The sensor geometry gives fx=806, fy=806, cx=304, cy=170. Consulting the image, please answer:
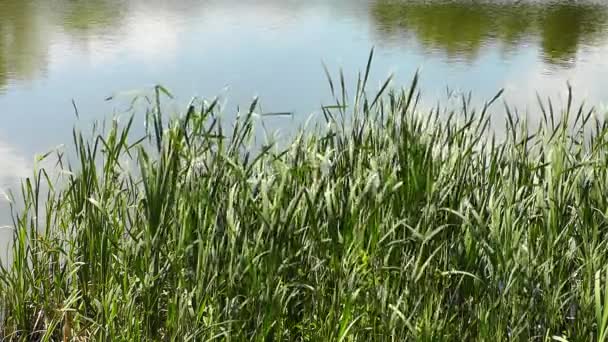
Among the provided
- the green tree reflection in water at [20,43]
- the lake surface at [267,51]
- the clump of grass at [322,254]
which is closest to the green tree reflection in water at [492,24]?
the lake surface at [267,51]

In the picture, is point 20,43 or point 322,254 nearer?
point 322,254

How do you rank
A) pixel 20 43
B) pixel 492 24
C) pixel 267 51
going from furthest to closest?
1. pixel 492 24
2. pixel 20 43
3. pixel 267 51

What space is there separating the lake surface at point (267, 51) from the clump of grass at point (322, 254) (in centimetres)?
106

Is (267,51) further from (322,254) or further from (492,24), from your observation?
(322,254)

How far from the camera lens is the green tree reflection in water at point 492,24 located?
6527mm

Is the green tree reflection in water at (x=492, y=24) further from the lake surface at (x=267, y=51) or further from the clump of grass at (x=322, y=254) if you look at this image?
the clump of grass at (x=322, y=254)

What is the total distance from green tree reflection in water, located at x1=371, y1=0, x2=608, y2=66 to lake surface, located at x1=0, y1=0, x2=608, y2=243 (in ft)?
0.06

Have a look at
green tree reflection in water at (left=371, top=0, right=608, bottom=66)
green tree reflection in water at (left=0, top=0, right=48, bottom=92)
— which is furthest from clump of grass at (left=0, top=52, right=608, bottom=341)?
green tree reflection in water at (left=371, top=0, right=608, bottom=66)

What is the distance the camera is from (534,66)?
5828 mm

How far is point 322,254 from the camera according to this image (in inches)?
74.5

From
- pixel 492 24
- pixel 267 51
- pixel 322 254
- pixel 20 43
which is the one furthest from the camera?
pixel 492 24

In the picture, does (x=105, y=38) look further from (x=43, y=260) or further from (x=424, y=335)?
(x=424, y=335)

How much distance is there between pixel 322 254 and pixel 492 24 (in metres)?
6.09

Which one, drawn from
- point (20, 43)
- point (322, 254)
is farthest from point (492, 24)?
point (322, 254)
